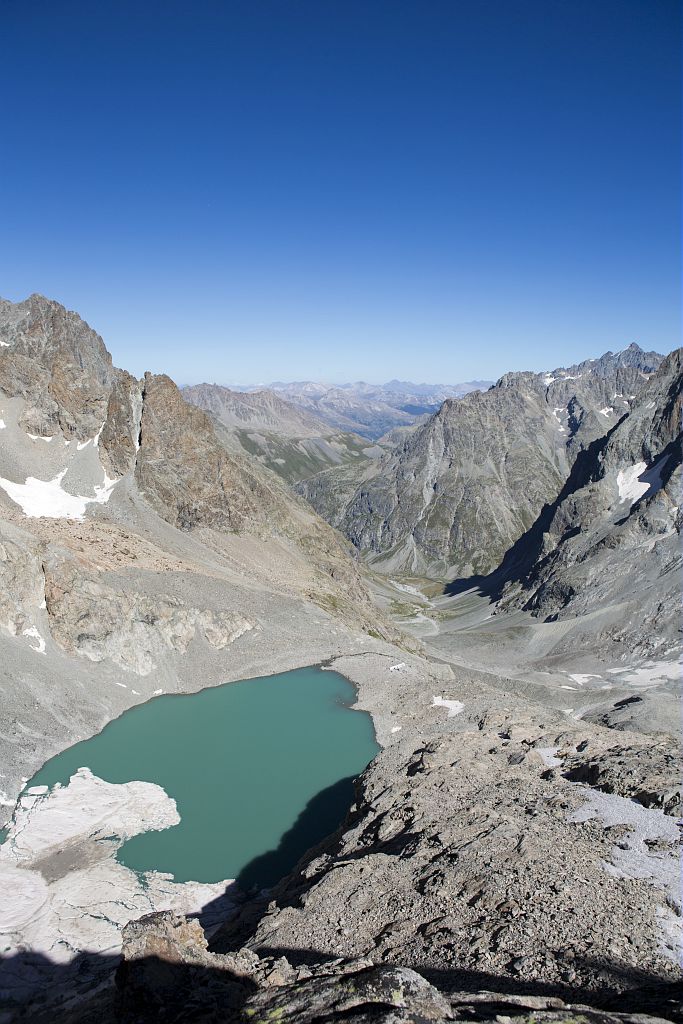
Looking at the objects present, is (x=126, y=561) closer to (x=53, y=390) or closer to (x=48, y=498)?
(x=48, y=498)

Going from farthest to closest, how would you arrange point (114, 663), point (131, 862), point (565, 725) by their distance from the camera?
point (114, 663) → point (565, 725) → point (131, 862)

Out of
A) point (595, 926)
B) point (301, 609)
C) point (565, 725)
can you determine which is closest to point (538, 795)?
point (595, 926)

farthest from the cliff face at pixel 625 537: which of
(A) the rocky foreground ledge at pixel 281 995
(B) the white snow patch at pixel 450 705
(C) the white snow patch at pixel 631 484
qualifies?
(A) the rocky foreground ledge at pixel 281 995

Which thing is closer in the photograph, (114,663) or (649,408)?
(114,663)

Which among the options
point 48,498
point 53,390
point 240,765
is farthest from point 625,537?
point 53,390

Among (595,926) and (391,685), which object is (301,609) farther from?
(595,926)
